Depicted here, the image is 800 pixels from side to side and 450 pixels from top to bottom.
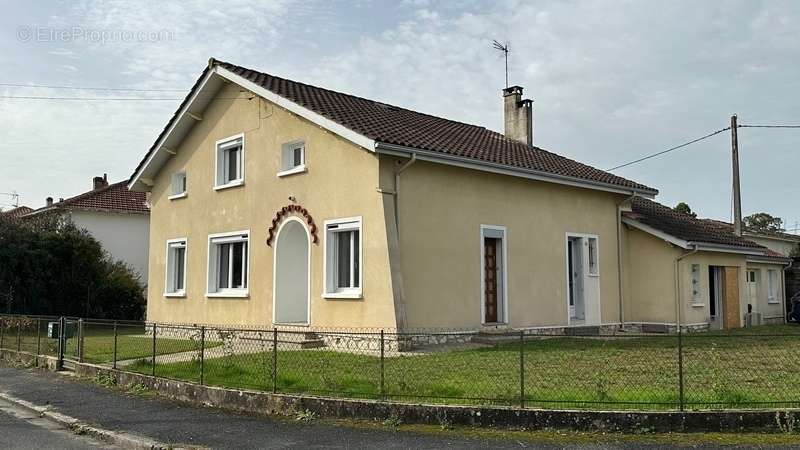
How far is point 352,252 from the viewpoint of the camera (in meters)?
15.1

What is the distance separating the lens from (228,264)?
18.6m

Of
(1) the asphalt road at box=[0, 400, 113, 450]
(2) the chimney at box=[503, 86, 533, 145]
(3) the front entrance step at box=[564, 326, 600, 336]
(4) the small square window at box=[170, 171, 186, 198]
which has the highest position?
(2) the chimney at box=[503, 86, 533, 145]

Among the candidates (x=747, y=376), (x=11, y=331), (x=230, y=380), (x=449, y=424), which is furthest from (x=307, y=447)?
(x=11, y=331)

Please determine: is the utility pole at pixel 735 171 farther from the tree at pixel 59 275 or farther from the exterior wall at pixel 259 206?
the tree at pixel 59 275

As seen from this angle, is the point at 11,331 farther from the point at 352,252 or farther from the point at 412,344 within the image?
the point at 412,344

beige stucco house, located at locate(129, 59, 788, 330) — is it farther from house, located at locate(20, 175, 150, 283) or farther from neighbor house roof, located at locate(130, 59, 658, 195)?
house, located at locate(20, 175, 150, 283)

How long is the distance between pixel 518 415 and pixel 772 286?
78.6ft

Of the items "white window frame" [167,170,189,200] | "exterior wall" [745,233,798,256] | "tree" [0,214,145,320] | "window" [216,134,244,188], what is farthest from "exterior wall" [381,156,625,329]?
"exterior wall" [745,233,798,256]

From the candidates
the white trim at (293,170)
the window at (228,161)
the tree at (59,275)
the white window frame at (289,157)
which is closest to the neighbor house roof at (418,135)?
the white window frame at (289,157)

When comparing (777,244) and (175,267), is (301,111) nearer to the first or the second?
(175,267)

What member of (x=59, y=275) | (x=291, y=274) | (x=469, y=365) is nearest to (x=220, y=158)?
(x=291, y=274)

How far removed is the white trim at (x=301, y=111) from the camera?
45.8 ft

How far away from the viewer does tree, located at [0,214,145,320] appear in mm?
23953

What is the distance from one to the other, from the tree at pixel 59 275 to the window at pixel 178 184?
7081mm
